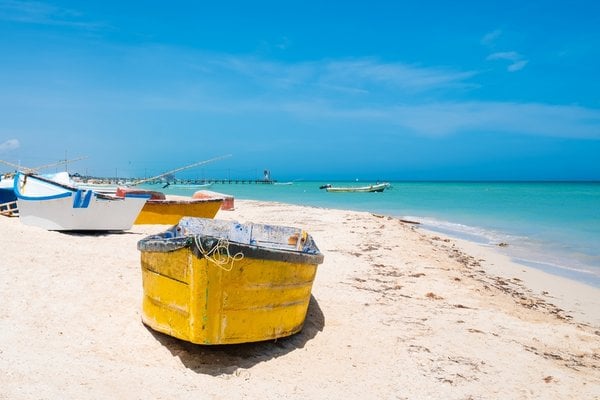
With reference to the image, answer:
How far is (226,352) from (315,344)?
1.15m

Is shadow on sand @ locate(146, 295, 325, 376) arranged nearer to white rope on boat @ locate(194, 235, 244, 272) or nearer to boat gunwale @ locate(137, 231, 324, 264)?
boat gunwale @ locate(137, 231, 324, 264)

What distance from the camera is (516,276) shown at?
10961mm

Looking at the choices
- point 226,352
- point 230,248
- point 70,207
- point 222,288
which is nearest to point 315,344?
point 226,352

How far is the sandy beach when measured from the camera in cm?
446

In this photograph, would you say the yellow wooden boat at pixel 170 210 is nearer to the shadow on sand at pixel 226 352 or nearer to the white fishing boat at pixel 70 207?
the white fishing boat at pixel 70 207

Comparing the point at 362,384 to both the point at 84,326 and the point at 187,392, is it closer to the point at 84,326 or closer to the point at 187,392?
the point at 187,392

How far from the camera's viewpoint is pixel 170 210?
562 inches

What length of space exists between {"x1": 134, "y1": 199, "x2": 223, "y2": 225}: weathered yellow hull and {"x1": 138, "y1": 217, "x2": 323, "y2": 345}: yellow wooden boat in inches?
349

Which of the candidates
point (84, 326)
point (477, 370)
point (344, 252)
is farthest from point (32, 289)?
point (344, 252)

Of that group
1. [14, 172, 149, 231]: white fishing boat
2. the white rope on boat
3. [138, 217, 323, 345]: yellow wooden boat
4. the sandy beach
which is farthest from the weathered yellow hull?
the white rope on boat

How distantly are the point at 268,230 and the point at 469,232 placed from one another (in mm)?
14682

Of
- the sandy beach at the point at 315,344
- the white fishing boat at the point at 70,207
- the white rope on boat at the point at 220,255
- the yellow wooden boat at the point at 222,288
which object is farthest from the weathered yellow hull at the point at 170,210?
the white rope on boat at the point at 220,255

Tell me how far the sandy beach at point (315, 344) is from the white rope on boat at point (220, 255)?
1.19m

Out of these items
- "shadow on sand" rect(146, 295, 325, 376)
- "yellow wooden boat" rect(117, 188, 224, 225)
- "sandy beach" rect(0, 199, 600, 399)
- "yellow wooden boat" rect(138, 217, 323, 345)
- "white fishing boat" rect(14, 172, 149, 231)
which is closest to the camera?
"sandy beach" rect(0, 199, 600, 399)
